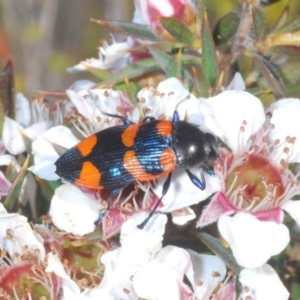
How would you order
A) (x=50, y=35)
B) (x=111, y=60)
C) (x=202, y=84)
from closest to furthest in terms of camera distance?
(x=202, y=84) → (x=111, y=60) → (x=50, y=35)

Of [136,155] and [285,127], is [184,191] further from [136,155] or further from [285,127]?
[285,127]

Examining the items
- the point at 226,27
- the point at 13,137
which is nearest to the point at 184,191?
the point at 13,137

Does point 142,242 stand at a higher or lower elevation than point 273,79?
lower

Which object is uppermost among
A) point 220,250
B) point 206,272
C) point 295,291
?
point 220,250

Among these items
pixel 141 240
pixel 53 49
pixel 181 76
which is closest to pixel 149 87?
pixel 181 76

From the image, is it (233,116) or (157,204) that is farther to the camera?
(233,116)

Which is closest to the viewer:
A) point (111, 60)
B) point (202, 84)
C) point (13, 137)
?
point (202, 84)
